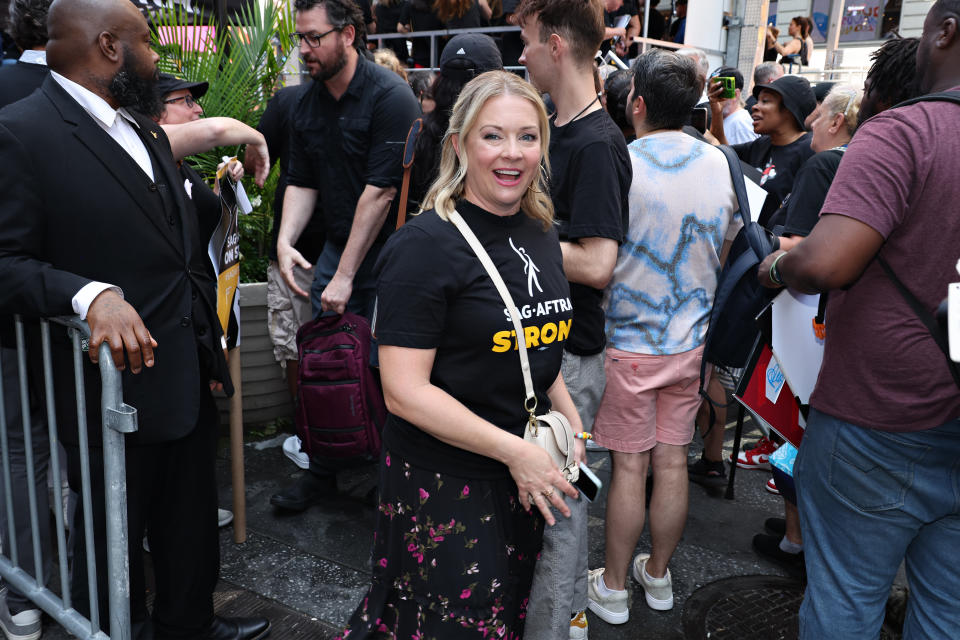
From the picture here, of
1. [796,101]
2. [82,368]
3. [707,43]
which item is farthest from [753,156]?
[707,43]

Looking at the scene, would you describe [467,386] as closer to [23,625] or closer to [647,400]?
[647,400]

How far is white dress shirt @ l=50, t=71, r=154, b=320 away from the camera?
6.45 feet

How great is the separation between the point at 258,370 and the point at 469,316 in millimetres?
2982

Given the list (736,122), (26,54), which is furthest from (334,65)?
(736,122)

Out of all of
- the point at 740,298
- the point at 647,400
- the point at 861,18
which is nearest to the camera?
the point at 740,298

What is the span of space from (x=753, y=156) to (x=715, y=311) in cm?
306

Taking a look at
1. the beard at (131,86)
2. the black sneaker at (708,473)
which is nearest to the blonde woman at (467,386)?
the beard at (131,86)

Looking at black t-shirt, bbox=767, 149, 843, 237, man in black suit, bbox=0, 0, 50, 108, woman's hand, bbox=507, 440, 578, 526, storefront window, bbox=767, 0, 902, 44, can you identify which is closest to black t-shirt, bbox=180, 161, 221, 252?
man in black suit, bbox=0, 0, 50, 108

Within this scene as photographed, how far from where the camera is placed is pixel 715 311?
8.98 ft

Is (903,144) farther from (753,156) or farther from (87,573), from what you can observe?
(753,156)

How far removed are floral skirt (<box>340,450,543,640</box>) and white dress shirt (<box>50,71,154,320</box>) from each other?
0.91m

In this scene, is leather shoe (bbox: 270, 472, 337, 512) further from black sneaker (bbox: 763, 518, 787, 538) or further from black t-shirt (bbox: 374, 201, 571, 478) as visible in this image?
black sneaker (bbox: 763, 518, 787, 538)

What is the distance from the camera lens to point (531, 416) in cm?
189

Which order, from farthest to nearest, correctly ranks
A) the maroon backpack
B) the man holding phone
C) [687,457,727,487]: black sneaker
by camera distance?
the man holding phone → [687,457,727,487]: black sneaker → the maroon backpack
